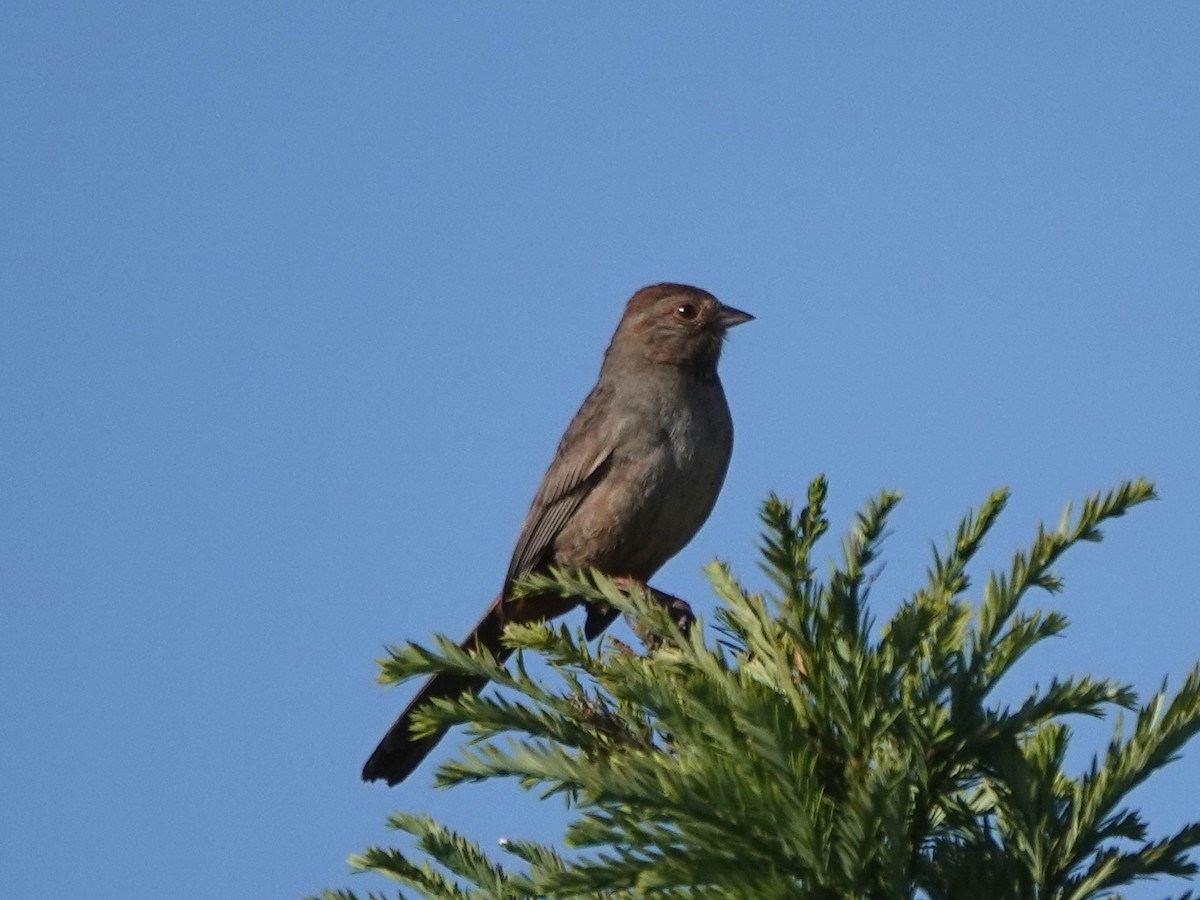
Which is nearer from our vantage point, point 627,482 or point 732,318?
point 627,482

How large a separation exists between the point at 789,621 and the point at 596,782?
17.6 inches

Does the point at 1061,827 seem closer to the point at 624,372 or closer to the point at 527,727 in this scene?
the point at 527,727

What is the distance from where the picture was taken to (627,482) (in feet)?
24.0

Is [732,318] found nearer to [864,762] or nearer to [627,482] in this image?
[627,482]

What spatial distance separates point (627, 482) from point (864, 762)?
4.69m

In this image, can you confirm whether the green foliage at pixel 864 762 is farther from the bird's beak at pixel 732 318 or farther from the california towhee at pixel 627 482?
the bird's beak at pixel 732 318

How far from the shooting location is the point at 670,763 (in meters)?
2.65

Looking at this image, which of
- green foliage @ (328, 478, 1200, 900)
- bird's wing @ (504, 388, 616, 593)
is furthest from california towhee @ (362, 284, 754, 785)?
green foliage @ (328, 478, 1200, 900)

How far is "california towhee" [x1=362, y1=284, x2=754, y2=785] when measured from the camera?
7.26 metres

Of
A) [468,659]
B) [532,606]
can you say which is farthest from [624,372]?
[468,659]

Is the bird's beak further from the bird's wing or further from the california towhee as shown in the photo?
the bird's wing

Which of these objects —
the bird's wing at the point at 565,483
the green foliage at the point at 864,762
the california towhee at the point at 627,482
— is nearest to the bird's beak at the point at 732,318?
the california towhee at the point at 627,482

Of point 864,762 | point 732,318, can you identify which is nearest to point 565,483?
point 732,318

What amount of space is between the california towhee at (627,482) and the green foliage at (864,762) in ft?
13.8
